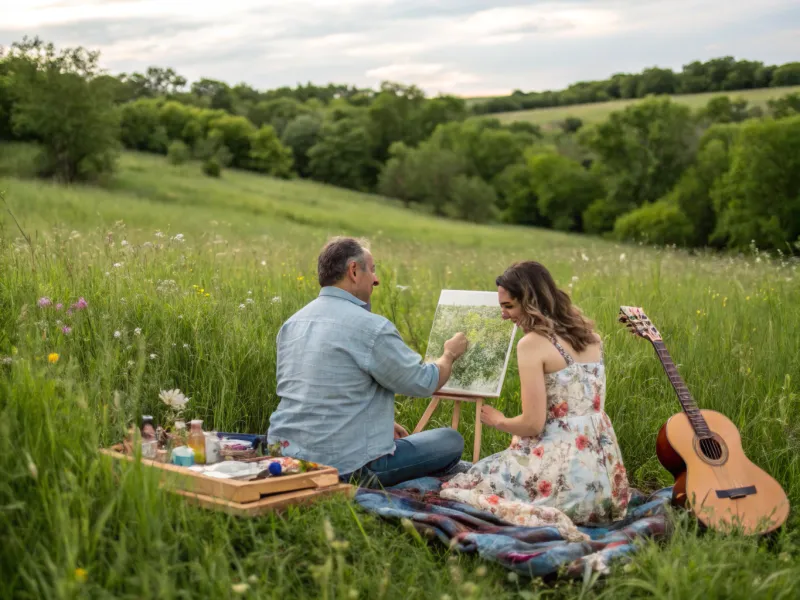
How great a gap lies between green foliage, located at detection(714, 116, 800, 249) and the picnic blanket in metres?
46.5

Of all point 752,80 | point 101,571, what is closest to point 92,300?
point 101,571

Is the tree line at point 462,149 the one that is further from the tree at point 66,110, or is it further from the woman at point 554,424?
the woman at point 554,424

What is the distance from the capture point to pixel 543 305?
15.8ft

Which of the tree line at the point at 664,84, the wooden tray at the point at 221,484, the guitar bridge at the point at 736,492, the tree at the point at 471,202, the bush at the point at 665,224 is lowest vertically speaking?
the bush at the point at 665,224

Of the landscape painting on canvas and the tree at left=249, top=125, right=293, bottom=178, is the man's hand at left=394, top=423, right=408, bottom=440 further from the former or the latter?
the tree at left=249, top=125, right=293, bottom=178

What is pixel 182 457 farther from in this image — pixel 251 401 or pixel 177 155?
pixel 177 155

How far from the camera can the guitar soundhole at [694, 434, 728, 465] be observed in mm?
4891

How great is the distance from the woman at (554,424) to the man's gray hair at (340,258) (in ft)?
2.89

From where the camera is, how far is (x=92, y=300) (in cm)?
621

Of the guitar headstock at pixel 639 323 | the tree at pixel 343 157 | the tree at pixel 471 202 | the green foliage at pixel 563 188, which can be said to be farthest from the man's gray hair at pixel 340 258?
the tree at pixel 343 157

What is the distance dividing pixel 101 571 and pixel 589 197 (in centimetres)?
7634

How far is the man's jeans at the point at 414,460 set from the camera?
4863 millimetres

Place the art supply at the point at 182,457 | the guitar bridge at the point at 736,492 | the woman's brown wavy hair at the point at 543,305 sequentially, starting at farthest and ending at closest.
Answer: the woman's brown wavy hair at the point at 543,305, the guitar bridge at the point at 736,492, the art supply at the point at 182,457

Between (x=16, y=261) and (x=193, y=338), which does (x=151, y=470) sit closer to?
(x=193, y=338)
